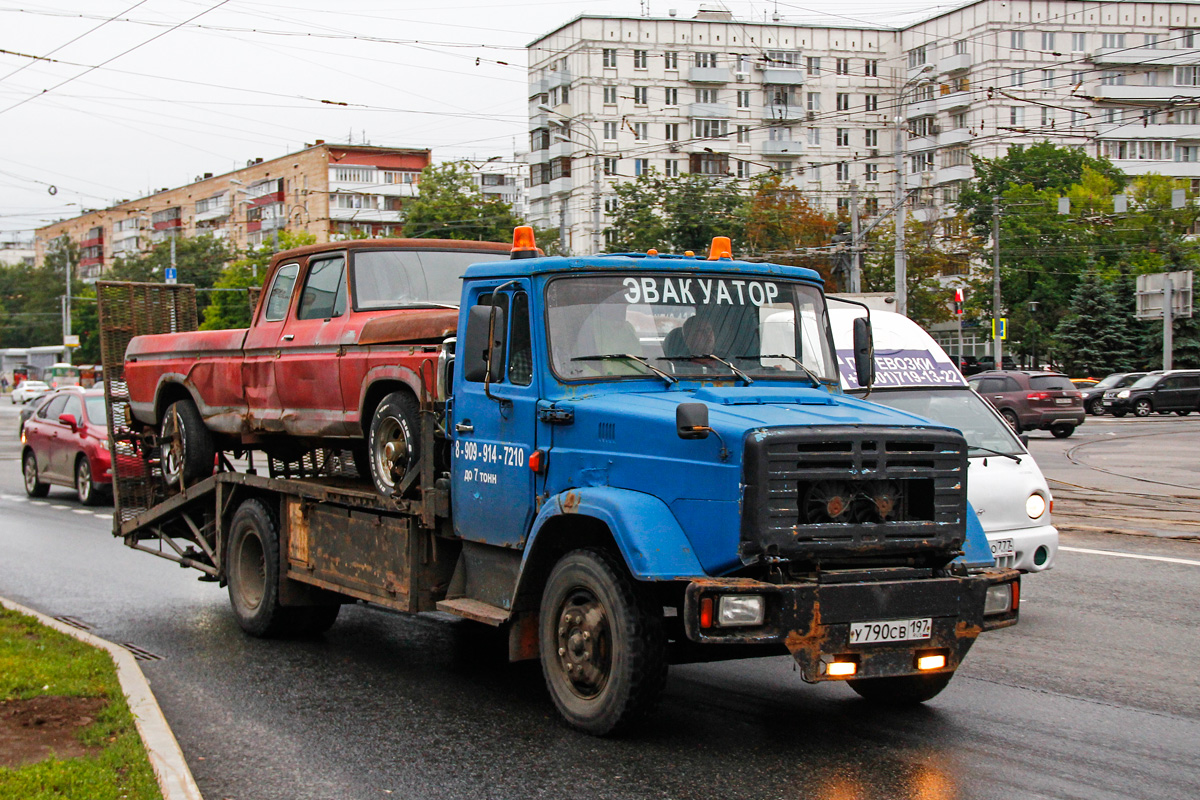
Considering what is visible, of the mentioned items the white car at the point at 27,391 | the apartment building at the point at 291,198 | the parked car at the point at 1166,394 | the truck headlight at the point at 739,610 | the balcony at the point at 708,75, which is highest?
the balcony at the point at 708,75

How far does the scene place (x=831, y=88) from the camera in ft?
264

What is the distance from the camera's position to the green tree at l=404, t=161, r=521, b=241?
190ft

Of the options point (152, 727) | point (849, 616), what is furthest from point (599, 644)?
point (152, 727)

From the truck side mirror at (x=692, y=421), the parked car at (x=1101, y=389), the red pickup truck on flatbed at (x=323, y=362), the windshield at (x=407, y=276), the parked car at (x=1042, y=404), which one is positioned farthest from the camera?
the parked car at (x=1101, y=389)

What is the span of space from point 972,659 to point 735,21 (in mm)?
73150

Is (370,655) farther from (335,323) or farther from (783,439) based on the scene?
(783,439)

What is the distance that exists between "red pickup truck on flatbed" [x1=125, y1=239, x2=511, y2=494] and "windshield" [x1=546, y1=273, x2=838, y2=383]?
113 centimetres

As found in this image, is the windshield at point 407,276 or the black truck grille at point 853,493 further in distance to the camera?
the windshield at point 407,276

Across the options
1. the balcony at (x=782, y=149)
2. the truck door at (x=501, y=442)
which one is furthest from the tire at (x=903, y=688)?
the balcony at (x=782, y=149)

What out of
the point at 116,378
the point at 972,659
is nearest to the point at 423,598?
the point at 972,659

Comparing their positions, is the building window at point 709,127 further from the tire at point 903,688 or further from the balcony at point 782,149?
the tire at point 903,688

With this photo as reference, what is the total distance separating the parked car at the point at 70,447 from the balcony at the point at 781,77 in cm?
6203

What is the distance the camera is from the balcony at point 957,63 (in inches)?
2945

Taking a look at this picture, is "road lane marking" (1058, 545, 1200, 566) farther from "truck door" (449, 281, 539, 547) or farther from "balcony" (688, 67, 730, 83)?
"balcony" (688, 67, 730, 83)
